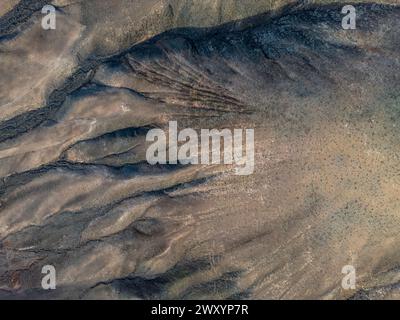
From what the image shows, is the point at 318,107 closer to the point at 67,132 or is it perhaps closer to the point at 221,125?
the point at 221,125

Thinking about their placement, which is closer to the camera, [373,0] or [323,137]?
[323,137]

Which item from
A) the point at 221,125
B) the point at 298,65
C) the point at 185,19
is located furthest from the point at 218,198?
the point at 185,19

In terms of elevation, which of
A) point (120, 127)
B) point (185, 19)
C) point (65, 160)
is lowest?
point (65, 160)

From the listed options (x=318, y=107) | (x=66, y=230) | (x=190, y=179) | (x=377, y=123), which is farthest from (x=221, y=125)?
(x=66, y=230)

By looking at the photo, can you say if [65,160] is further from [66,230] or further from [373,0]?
[373,0]

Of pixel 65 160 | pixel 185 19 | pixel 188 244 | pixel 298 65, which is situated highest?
pixel 185 19

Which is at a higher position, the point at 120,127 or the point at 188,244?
the point at 120,127
